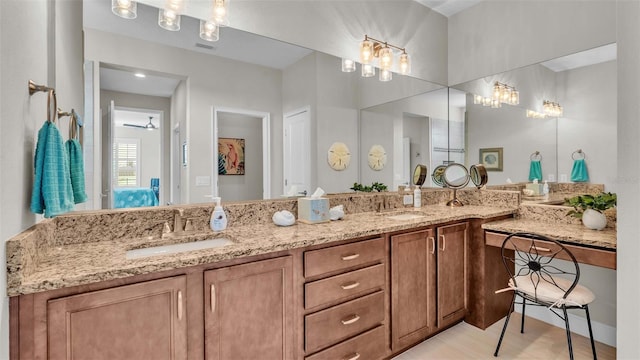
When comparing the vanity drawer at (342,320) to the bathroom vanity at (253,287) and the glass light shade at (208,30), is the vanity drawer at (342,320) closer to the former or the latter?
the bathroom vanity at (253,287)

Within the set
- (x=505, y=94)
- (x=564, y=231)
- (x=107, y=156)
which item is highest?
(x=505, y=94)

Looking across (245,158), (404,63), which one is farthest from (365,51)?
(245,158)

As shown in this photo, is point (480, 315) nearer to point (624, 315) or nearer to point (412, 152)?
point (624, 315)

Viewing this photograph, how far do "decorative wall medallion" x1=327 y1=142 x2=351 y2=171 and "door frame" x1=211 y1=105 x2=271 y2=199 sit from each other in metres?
0.52

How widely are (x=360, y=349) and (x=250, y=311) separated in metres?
0.76

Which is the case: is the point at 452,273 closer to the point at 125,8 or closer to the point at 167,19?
Result: the point at 167,19

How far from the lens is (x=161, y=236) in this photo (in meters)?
1.63

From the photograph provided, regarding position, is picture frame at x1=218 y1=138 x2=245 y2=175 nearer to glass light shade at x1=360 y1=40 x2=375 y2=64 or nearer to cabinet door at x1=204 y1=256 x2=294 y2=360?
cabinet door at x1=204 y1=256 x2=294 y2=360

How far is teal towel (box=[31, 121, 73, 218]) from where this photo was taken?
1081 mm

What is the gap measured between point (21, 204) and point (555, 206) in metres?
3.13

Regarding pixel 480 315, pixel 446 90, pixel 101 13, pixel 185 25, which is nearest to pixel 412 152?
pixel 446 90

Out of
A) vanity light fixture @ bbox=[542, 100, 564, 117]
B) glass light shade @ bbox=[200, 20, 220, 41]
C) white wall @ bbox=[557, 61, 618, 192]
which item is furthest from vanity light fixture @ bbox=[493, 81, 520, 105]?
glass light shade @ bbox=[200, 20, 220, 41]

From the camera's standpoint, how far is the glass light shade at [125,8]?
5.24 feet

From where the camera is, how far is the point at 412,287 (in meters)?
2.03
